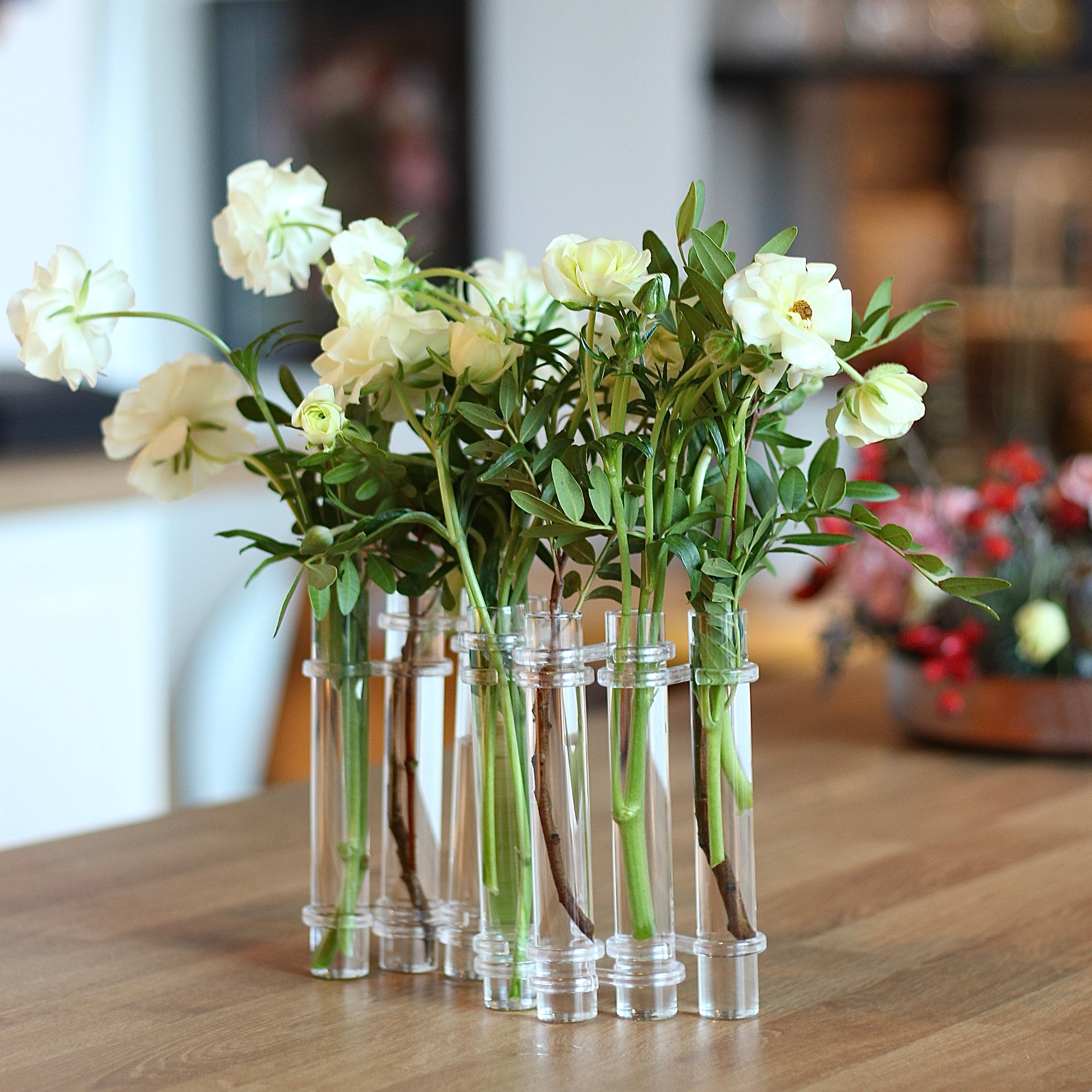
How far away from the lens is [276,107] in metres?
3.84

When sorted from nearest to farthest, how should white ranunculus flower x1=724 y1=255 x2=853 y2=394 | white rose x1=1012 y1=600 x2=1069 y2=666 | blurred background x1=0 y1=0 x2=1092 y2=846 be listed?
white ranunculus flower x1=724 y1=255 x2=853 y2=394 < white rose x1=1012 y1=600 x2=1069 y2=666 < blurred background x1=0 y1=0 x2=1092 y2=846

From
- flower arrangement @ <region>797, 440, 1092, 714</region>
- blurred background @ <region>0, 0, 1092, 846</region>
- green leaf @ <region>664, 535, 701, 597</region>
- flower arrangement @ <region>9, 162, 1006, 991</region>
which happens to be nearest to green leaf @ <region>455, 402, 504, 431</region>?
flower arrangement @ <region>9, 162, 1006, 991</region>

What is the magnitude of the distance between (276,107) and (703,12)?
4.05 ft

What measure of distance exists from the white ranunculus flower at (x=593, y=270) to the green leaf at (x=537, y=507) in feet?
0.32

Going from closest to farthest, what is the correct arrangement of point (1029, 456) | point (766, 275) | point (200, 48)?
point (766, 275) < point (1029, 456) < point (200, 48)

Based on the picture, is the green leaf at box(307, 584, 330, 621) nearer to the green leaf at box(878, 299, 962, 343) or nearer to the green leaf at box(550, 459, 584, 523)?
the green leaf at box(550, 459, 584, 523)

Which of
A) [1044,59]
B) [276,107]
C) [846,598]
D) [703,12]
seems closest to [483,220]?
[276,107]

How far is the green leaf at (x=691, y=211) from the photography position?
0.80 metres

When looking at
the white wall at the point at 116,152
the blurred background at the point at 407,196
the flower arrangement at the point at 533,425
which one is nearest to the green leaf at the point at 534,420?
the flower arrangement at the point at 533,425

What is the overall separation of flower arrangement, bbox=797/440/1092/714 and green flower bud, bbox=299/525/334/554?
31.0 inches

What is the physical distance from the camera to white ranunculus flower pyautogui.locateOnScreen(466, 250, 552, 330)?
93 centimetres

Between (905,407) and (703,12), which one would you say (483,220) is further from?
(905,407)

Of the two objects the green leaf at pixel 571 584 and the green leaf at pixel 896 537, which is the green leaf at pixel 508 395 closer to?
the green leaf at pixel 571 584

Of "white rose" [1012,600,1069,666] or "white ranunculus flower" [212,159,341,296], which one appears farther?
"white rose" [1012,600,1069,666]
